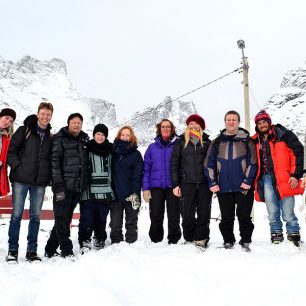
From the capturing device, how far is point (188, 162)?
5.16 metres

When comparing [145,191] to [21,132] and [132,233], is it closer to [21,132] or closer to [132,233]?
[132,233]

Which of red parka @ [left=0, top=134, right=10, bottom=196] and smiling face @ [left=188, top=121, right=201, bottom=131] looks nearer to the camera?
red parka @ [left=0, top=134, right=10, bottom=196]

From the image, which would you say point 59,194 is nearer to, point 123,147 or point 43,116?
point 43,116

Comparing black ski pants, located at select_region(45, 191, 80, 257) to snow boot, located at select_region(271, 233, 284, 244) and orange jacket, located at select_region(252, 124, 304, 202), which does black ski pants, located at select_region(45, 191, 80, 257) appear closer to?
orange jacket, located at select_region(252, 124, 304, 202)

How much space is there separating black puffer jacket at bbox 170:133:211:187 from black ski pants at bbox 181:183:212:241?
11cm

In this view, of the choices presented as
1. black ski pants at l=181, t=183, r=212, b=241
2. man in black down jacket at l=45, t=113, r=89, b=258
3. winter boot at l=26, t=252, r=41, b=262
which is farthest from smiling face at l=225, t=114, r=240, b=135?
winter boot at l=26, t=252, r=41, b=262

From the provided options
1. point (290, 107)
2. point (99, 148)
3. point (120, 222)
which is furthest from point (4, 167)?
point (290, 107)

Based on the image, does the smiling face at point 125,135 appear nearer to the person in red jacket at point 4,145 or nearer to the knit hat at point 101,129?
the knit hat at point 101,129

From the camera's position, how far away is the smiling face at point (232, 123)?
4992mm

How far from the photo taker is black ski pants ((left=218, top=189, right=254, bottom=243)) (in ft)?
16.0

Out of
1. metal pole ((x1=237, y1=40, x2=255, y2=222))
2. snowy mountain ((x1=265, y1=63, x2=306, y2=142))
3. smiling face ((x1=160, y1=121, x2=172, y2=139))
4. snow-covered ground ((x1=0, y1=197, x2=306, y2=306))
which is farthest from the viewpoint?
snowy mountain ((x1=265, y1=63, x2=306, y2=142))

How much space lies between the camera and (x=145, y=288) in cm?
329

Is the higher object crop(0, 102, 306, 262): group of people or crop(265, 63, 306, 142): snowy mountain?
crop(265, 63, 306, 142): snowy mountain

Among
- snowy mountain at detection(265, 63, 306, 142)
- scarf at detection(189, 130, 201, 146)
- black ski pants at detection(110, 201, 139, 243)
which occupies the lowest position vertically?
black ski pants at detection(110, 201, 139, 243)
